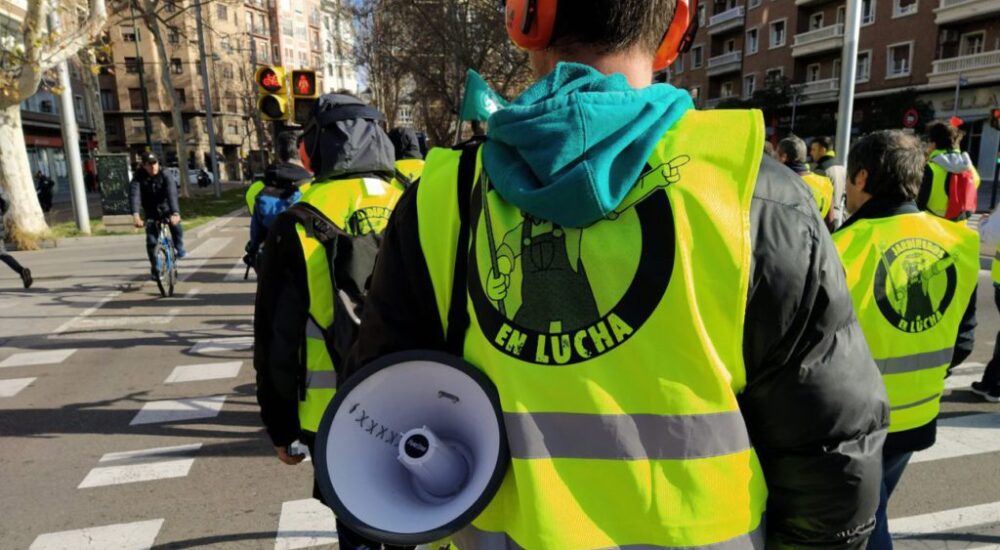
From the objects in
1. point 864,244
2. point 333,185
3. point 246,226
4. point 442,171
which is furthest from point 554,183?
point 246,226

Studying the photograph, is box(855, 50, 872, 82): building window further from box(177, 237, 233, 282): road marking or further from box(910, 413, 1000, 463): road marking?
box(910, 413, 1000, 463): road marking

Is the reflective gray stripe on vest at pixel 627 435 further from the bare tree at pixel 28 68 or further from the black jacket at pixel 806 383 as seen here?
the bare tree at pixel 28 68

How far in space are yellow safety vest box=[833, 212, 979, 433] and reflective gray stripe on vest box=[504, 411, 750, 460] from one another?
1.72 metres

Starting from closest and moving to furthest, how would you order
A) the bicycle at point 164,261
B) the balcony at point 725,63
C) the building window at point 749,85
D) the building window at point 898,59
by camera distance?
the bicycle at point 164,261, the building window at point 898,59, the building window at point 749,85, the balcony at point 725,63

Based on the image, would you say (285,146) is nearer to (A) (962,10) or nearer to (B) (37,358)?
(B) (37,358)

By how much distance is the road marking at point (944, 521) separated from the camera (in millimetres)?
3230

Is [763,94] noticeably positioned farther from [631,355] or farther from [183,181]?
[631,355]

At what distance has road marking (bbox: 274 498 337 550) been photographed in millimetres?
3250

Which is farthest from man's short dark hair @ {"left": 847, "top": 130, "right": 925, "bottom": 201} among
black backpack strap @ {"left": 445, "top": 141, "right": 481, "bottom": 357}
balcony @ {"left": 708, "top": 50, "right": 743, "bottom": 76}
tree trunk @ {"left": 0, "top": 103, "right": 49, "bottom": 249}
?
balcony @ {"left": 708, "top": 50, "right": 743, "bottom": 76}

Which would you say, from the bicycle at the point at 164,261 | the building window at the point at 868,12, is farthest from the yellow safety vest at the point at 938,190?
the building window at the point at 868,12

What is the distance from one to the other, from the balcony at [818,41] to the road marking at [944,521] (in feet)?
124

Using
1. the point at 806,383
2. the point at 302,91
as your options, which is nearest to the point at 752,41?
the point at 302,91

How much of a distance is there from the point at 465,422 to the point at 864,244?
6.62 feet

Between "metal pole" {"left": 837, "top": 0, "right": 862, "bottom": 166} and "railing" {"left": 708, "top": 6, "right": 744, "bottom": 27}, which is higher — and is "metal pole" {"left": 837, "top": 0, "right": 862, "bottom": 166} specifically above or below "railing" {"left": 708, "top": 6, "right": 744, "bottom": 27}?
below
